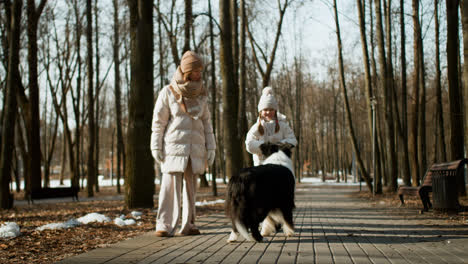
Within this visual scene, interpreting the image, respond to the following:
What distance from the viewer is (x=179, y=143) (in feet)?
21.1

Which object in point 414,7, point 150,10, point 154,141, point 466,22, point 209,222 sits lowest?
point 209,222

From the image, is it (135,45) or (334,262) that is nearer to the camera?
(334,262)

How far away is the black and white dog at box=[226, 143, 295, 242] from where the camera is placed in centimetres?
523

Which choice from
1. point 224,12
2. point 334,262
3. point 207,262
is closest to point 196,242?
point 207,262

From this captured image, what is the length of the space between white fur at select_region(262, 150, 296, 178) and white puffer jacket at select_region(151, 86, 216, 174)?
3.90 ft

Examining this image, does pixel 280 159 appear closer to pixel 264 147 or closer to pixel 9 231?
pixel 264 147

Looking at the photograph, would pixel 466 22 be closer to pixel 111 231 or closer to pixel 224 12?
pixel 224 12

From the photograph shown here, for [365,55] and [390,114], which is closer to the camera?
[365,55]

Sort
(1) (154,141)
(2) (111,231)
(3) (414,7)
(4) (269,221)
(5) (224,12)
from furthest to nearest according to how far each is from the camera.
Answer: (3) (414,7) < (5) (224,12) < (2) (111,231) < (1) (154,141) < (4) (269,221)

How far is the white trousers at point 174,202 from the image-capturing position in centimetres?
638

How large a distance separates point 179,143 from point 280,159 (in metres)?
1.60

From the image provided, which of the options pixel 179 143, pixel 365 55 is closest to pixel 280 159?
pixel 179 143

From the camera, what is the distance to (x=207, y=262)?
14.4ft

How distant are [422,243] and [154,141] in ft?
12.8
